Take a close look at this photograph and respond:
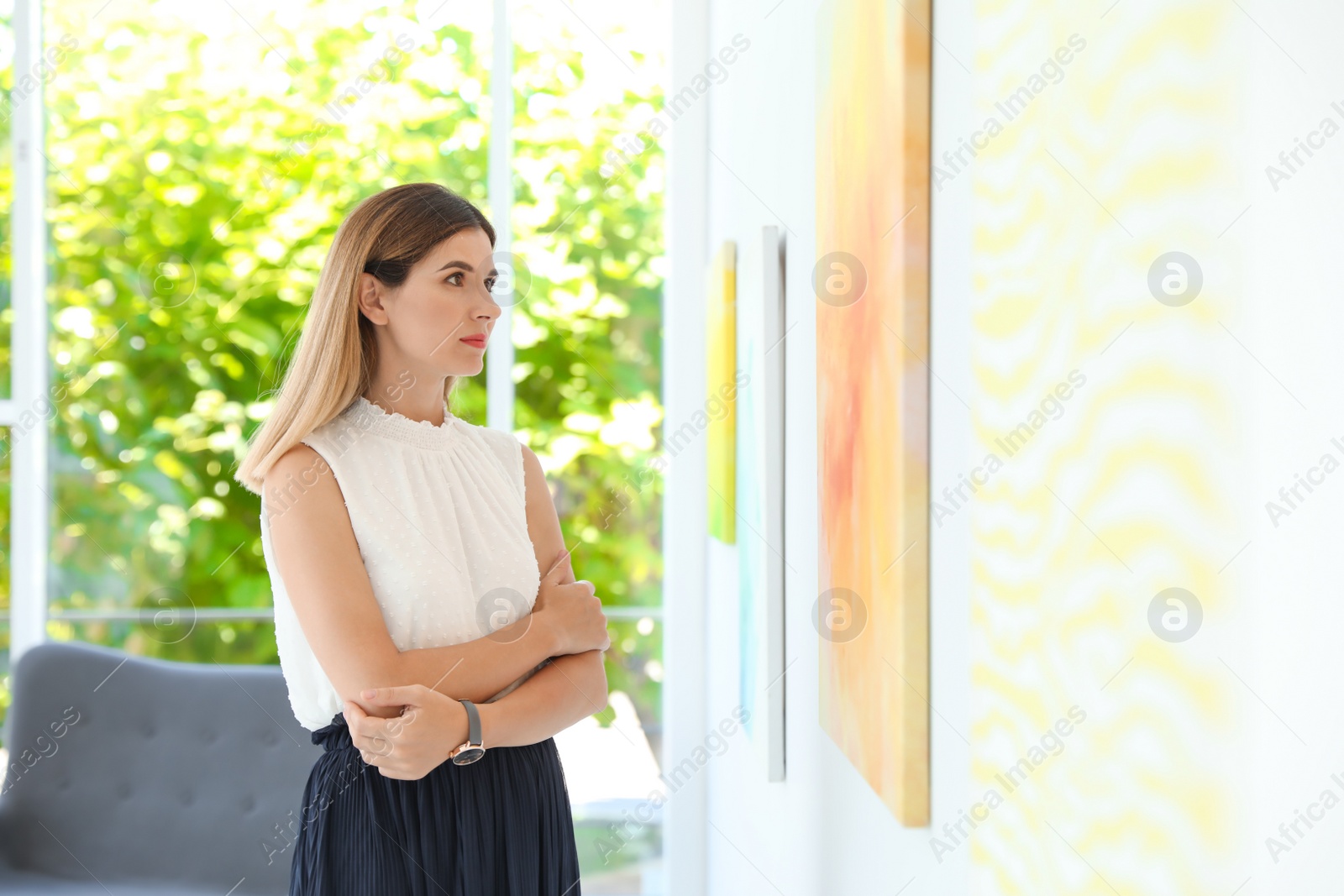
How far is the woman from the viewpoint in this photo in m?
1.17

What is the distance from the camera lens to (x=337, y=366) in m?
1.27

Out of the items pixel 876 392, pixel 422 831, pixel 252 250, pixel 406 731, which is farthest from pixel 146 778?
pixel 876 392

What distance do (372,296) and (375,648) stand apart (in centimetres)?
47

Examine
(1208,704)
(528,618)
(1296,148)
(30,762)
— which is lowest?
(30,762)

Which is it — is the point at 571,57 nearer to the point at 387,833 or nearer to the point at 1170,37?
the point at 387,833

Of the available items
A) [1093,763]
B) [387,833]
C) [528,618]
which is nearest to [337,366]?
[528,618]

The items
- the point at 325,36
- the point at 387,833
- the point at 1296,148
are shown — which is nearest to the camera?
the point at 1296,148

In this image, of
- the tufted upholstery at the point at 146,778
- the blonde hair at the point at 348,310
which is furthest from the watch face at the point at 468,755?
the tufted upholstery at the point at 146,778

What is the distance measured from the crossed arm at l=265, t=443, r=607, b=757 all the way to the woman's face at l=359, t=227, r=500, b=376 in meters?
0.20

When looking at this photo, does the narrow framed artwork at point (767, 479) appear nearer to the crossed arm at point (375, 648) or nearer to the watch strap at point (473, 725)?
the crossed arm at point (375, 648)

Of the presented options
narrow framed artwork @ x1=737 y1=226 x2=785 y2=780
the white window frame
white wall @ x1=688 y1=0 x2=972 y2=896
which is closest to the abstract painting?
white wall @ x1=688 y1=0 x2=972 y2=896

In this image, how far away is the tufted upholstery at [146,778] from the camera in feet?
8.64

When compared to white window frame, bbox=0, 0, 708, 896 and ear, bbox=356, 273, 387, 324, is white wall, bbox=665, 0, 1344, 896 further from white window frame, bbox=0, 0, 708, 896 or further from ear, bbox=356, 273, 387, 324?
white window frame, bbox=0, 0, 708, 896

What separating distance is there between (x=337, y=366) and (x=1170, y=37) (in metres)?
1.09
